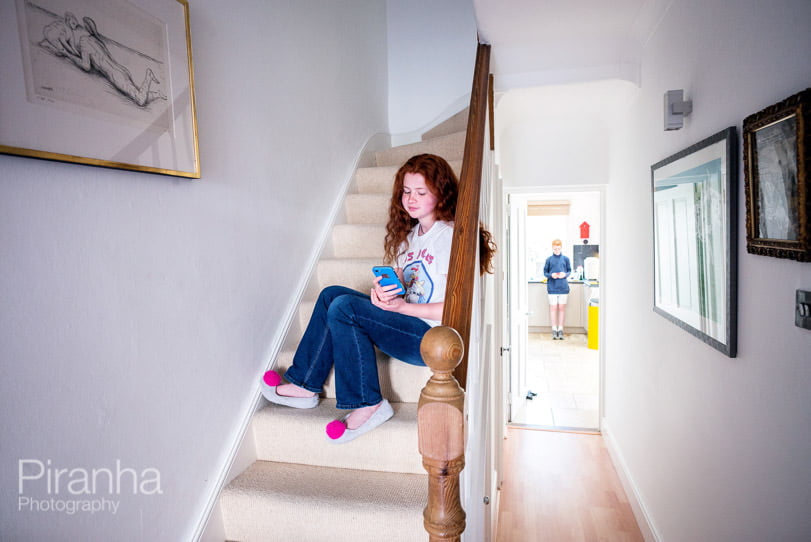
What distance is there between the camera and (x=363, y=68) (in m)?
2.99

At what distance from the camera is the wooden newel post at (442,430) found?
2.82 ft

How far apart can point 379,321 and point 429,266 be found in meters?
0.26

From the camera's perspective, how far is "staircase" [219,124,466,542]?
1.38 metres

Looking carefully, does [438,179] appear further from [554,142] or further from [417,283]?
[554,142]

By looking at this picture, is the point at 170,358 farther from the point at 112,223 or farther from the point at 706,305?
the point at 706,305

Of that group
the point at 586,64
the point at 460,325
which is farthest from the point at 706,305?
the point at 586,64

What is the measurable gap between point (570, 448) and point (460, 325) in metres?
2.98

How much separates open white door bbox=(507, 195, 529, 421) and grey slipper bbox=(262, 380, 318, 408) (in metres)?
2.54

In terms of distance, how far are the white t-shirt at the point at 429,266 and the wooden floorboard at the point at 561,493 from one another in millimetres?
1719

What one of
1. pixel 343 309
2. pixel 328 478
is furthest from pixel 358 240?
pixel 328 478

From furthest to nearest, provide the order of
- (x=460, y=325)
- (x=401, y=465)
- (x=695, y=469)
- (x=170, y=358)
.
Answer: (x=695, y=469) → (x=401, y=465) → (x=170, y=358) → (x=460, y=325)

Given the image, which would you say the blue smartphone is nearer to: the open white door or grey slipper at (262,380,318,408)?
grey slipper at (262,380,318,408)

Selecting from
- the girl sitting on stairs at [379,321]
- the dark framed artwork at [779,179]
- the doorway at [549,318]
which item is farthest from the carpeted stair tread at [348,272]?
the doorway at [549,318]

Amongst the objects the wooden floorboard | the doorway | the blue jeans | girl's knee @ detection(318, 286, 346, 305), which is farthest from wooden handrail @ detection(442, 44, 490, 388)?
the doorway
